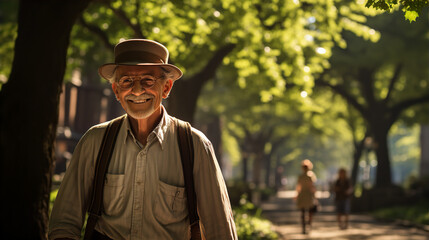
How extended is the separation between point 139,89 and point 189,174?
546 millimetres

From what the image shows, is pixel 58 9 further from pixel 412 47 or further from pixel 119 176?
pixel 412 47

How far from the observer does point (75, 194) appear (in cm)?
360

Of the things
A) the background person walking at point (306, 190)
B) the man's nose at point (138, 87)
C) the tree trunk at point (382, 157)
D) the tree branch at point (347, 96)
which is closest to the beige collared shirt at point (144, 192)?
the man's nose at point (138, 87)

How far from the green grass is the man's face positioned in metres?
17.7

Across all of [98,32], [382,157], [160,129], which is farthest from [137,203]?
[382,157]

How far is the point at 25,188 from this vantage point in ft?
24.0

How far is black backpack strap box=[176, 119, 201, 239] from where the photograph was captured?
140 inches

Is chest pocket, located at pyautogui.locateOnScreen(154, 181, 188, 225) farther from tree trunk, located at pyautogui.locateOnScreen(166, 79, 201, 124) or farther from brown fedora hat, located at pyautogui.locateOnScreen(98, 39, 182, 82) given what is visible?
tree trunk, located at pyautogui.locateOnScreen(166, 79, 201, 124)

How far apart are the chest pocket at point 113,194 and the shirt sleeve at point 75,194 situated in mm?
130

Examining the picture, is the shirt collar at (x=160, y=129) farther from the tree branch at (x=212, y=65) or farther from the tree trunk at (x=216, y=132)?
the tree trunk at (x=216, y=132)

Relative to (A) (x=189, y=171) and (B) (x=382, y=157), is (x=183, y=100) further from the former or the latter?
(B) (x=382, y=157)

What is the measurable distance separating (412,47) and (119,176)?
2530 cm

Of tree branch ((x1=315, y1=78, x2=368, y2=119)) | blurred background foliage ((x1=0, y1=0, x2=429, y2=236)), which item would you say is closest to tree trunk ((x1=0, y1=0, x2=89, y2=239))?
blurred background foliage ((x1=0, y1=0, x2=429, y2=236))

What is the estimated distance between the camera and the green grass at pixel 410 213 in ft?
68.1
